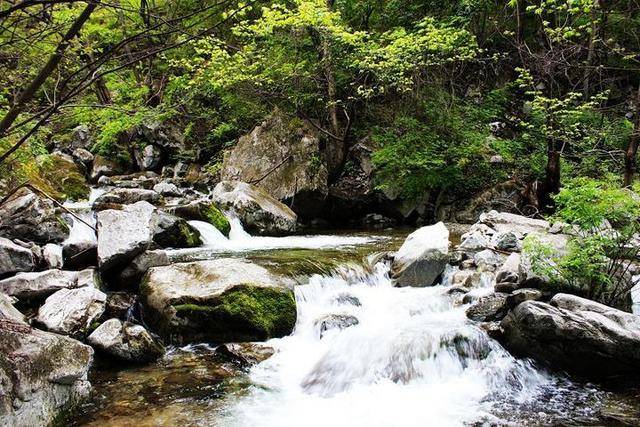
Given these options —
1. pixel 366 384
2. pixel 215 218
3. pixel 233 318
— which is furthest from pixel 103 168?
pixel 366 384

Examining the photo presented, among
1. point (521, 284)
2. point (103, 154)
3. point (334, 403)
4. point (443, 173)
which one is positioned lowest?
point (334, 403)

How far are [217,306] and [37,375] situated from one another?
2.49m

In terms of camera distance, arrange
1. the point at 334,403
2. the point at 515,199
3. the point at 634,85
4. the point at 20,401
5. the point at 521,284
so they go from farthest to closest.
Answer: the point at 634,85
the point at 515,199
the point at 521,284
the point at 334,403
the point at 20,401

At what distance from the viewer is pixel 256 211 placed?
477 inches

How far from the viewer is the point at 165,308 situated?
6.15 meters

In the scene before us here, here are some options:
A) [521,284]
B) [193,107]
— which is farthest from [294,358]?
[193,107]

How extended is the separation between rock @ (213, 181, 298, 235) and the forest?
54 mm

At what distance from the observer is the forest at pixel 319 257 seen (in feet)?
13.0

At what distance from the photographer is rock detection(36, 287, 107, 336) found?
549 cm

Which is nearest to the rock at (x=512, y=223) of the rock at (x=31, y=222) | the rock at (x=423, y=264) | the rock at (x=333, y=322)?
the rock at (x=423, y=264)

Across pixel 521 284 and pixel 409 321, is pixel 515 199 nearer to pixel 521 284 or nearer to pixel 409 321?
pixel 521 284

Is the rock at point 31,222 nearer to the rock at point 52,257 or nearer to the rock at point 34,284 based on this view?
the rock at point 52,257

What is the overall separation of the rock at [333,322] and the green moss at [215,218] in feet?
18.2

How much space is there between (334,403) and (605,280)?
152 inches
